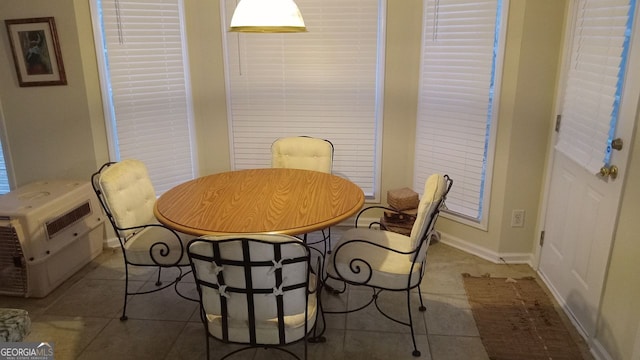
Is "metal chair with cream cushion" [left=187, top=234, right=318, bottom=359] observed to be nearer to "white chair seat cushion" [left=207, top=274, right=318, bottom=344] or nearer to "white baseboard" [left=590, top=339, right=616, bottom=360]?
"white chair seat cushion" [left=207, top=274, right=318, bottom=344]

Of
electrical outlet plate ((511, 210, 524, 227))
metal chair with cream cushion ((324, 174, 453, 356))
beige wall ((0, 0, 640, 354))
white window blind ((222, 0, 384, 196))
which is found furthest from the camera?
white window blind ((222, 0, 384, 196))

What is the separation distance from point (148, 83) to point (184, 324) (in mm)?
1960

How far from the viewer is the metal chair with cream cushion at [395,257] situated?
7.26 feet

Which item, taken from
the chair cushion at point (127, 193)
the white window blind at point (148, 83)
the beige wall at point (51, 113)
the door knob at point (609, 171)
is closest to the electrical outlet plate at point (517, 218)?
the door knob at point (609, 171)

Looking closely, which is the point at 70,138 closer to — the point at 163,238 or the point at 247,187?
the point at 163,238

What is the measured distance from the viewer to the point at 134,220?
2.71 meters

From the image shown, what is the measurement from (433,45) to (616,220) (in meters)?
1.81

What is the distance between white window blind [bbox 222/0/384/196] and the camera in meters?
3.69

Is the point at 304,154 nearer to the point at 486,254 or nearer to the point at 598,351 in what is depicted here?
the point at 486,254

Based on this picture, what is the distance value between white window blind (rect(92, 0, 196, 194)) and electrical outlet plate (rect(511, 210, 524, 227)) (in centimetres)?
260

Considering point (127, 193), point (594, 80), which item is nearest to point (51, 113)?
point (127, 193)

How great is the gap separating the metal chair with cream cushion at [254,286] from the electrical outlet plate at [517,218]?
194 cm

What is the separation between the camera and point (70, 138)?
3.51 m

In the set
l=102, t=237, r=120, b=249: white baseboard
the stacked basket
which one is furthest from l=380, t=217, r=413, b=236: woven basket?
l=102, t=237, r=120, b=249: white baseboard
